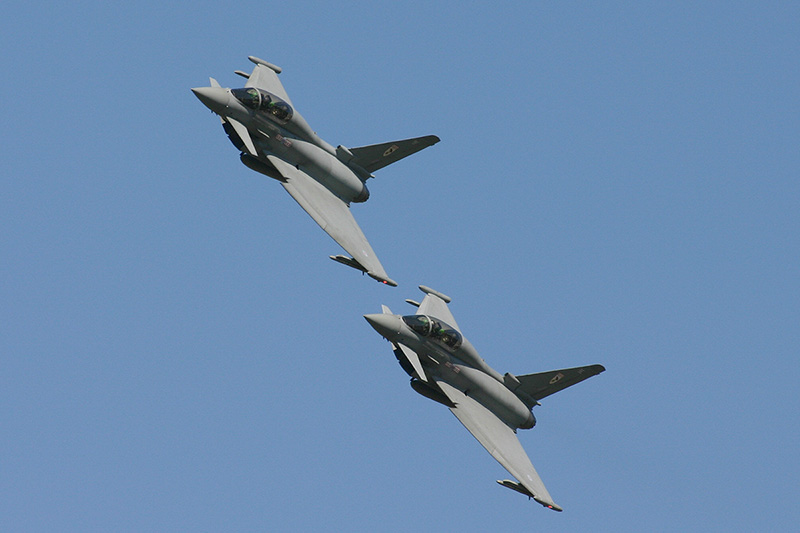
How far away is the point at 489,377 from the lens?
236 ft

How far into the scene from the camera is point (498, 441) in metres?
71.2

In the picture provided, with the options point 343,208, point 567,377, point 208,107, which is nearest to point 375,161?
point 343,208

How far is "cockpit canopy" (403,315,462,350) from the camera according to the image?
231 feet

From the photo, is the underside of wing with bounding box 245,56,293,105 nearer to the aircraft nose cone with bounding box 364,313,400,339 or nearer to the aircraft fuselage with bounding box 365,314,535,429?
the aircraft nose cone with bounding box 364,313,400,339

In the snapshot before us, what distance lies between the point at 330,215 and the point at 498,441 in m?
12.6

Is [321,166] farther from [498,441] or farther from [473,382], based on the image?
[498,441]

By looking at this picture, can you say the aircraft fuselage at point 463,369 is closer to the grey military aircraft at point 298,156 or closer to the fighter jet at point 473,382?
the fighter jet at point 473,382

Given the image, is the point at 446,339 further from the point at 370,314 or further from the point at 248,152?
the point at 248,152

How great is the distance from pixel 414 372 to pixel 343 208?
9448mm

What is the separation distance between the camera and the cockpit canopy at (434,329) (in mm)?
70438

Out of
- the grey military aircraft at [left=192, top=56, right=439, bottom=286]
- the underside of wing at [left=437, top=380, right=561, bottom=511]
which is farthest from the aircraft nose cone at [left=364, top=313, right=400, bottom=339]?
the grey military aircraft at [left=192, top=56, right=439, bottom=286]

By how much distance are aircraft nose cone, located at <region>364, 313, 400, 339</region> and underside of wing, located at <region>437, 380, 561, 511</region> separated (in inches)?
122

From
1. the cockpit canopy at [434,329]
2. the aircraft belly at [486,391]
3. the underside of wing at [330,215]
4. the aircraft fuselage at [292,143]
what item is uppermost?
the aircraft fuselage at [292,143]

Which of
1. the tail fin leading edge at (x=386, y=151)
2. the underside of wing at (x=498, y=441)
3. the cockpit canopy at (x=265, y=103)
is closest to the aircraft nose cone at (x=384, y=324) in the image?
the underside of wing at (x=498, y=441)
